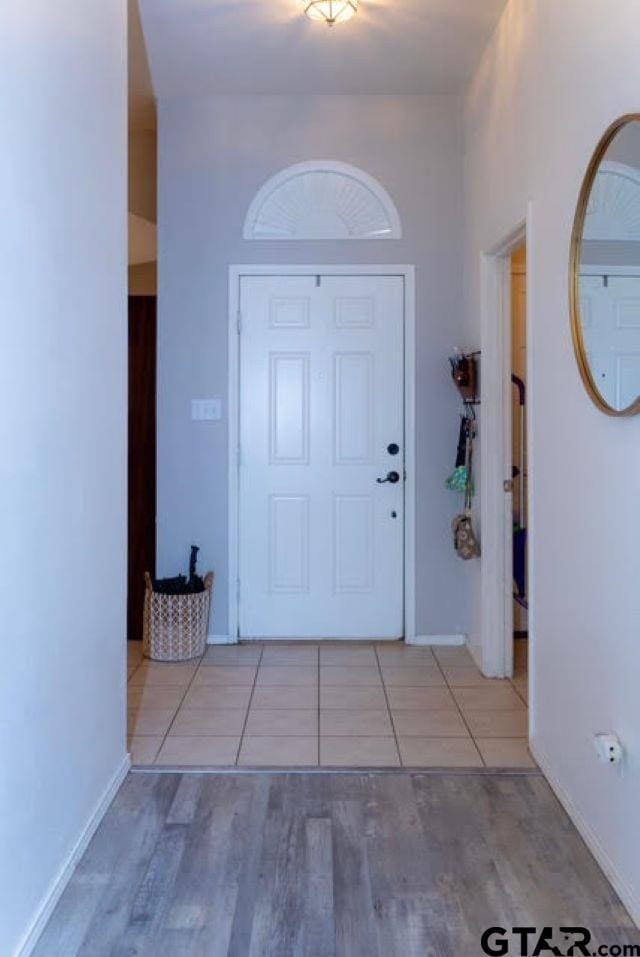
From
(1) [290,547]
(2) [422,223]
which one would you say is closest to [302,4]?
(2) [422,223]

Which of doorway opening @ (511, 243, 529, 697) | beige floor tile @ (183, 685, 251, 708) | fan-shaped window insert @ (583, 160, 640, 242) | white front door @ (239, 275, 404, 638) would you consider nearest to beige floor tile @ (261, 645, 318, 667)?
white front door @ (239, 275, 404, 638)

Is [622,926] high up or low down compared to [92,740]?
down

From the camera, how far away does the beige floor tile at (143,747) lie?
7.71ft

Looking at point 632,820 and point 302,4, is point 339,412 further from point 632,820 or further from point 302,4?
point 632,820

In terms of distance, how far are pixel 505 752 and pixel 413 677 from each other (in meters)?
Result: 0.79

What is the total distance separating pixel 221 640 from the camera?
3.64 m

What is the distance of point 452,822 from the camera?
1972 mm

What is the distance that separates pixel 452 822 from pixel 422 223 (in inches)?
111

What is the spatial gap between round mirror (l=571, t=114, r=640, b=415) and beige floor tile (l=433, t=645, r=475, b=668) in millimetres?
1883

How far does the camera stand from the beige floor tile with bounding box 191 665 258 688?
311 cm

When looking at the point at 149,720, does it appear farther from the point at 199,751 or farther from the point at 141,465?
the point at 141,465

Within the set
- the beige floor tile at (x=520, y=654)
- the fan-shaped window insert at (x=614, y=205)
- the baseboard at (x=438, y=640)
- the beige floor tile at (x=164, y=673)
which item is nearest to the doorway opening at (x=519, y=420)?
the beige floor tile at (x=520, y=654)

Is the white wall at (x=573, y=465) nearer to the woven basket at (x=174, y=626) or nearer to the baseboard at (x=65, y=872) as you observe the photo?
the baseboard at (x=65, y=872)

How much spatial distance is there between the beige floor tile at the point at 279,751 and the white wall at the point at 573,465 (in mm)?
783
